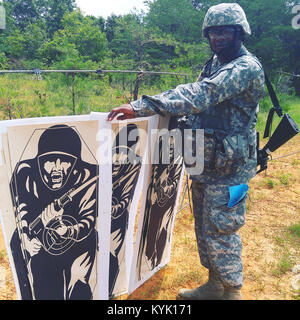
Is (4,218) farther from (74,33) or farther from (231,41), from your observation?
(74,33)

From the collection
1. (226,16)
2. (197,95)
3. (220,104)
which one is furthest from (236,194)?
(226,16)

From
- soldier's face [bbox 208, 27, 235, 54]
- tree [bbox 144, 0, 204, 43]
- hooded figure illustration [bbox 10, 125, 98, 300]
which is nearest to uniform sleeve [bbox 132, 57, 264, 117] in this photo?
soldier's face [bbox 208, 27, 235, 54]

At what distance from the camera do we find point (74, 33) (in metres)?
18.4

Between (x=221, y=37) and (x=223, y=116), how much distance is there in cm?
47

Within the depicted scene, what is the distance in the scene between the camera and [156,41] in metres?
16.6

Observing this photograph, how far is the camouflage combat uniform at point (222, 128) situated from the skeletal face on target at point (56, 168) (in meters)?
0.45

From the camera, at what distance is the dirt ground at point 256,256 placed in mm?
2443

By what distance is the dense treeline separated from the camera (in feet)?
52.5

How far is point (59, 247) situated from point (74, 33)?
743 inches

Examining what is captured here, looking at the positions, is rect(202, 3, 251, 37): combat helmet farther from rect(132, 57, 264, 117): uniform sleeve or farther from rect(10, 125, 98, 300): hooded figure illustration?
rect(10, 125, 98, 300): hooded figure illustration

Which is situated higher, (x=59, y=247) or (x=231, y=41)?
(x=231, y=41)

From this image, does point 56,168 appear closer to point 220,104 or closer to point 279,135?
point 220,104

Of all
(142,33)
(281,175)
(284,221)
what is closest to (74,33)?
(142,33)

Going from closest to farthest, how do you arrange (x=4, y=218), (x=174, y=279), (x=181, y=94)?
(x=4, y=218)
(x=181, y=94)
(x=174, y=279)
